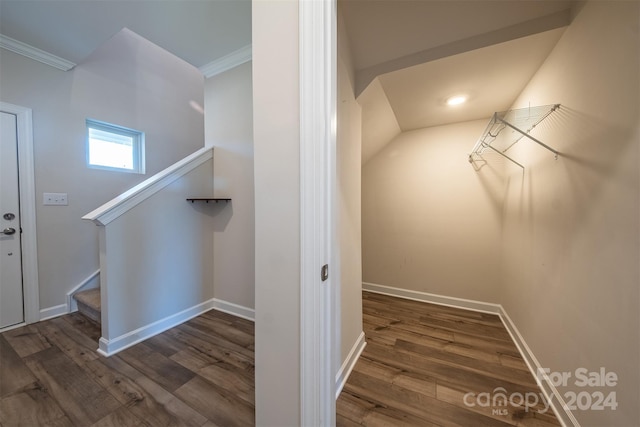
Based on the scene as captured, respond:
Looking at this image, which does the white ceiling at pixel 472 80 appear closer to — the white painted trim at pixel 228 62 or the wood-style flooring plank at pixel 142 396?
the white painted trim at pixel 228 62

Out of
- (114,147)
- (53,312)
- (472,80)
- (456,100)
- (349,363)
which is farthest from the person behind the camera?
(114,147)

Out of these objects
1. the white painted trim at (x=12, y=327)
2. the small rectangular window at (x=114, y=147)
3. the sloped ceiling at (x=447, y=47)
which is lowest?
the white painted trim at (x=12, y=327)

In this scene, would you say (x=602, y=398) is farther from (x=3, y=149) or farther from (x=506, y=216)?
(x=3, y=149)

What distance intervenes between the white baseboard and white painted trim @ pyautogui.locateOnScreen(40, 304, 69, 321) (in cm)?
332

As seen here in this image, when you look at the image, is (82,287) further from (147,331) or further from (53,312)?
(147,331)

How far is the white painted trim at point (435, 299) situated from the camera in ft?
7.60

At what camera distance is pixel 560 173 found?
1.26m

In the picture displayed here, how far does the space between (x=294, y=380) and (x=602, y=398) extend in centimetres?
127

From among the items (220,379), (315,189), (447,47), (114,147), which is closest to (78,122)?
(114,147)

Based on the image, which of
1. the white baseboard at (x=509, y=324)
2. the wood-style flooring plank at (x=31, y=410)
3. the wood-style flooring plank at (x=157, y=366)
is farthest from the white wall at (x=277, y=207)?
the white baseboard at (x=509, y=324)

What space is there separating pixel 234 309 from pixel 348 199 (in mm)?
1739

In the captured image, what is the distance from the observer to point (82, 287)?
91.4 inches

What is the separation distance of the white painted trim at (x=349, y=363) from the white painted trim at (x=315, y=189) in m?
0.57

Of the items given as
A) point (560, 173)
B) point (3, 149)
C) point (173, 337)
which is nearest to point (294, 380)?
point (173, 337)
